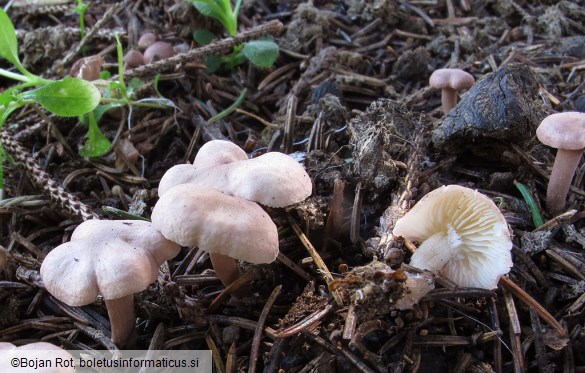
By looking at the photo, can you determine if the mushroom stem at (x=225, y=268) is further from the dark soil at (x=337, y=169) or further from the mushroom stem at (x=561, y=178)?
the mushroom stem at (x=561, y=178)

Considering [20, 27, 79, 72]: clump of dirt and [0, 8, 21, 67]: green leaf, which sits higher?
[0, 8, 21, 67]: green leaf

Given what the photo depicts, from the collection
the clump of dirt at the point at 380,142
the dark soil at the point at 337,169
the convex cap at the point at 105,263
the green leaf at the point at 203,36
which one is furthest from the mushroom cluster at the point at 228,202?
the green leaf at the point at 203,36

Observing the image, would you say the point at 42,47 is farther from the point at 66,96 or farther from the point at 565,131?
the point at 565,131

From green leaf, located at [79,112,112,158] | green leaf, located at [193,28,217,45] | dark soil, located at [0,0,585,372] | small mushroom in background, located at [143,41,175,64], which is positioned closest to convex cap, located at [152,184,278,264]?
dark soil, located at [0,0,585,372]

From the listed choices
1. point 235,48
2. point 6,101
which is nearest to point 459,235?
point 235,48

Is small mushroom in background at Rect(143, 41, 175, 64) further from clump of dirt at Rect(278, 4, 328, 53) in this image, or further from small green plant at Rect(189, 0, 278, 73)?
clump of dirt at Rect(278, 4, 328, 53)

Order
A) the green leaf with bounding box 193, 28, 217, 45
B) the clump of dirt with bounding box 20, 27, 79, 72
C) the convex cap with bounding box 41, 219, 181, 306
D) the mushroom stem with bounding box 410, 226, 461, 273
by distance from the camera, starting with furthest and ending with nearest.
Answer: the green leaf with bounding box 193, 28, 217, 45 → the clump of dirt with bounding box 20, 27, 79, 72 → the mushroom stem with bounding box 410, 226, 461, 273 → the convex cap with bounding box 41, 219, 181, 306

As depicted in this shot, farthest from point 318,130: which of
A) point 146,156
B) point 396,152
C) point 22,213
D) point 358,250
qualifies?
point 22,213
